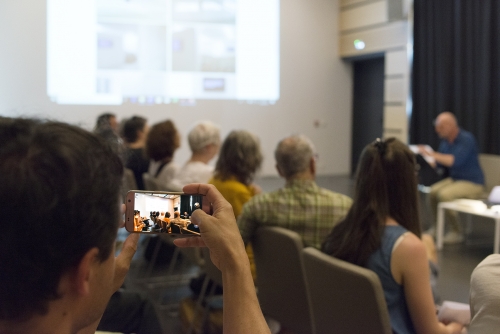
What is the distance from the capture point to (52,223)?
26.1 inches

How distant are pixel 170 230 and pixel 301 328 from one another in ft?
4.85

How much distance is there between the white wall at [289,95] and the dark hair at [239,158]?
567 cm

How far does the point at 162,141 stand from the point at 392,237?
277 centimetres

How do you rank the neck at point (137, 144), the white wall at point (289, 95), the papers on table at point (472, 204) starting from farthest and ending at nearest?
the white wall at point (289, 95)
the neck at point (137, 144)
the papers on table at point (472, 204)

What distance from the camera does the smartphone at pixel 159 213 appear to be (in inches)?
41.9

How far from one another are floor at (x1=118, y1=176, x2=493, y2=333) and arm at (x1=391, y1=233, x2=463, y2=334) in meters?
1.75

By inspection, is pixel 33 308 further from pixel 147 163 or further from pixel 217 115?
pixel 217 115

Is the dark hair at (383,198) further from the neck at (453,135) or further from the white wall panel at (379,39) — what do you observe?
the white wall panel at (379,39)

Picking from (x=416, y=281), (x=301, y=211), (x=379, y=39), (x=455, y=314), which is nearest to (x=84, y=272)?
(x=416, y=281)

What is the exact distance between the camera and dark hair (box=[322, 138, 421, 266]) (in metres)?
1.96

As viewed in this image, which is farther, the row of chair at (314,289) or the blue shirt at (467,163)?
the blue shirt at (467,163)

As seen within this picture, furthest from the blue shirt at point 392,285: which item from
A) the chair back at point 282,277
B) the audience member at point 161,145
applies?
the audience member at point 161,145

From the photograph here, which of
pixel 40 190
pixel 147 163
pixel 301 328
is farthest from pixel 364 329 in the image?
pixel 147 163

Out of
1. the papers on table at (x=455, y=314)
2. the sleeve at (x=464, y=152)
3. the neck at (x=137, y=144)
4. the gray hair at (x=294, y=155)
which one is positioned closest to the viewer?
the papers on table at (x=455, y=314)
